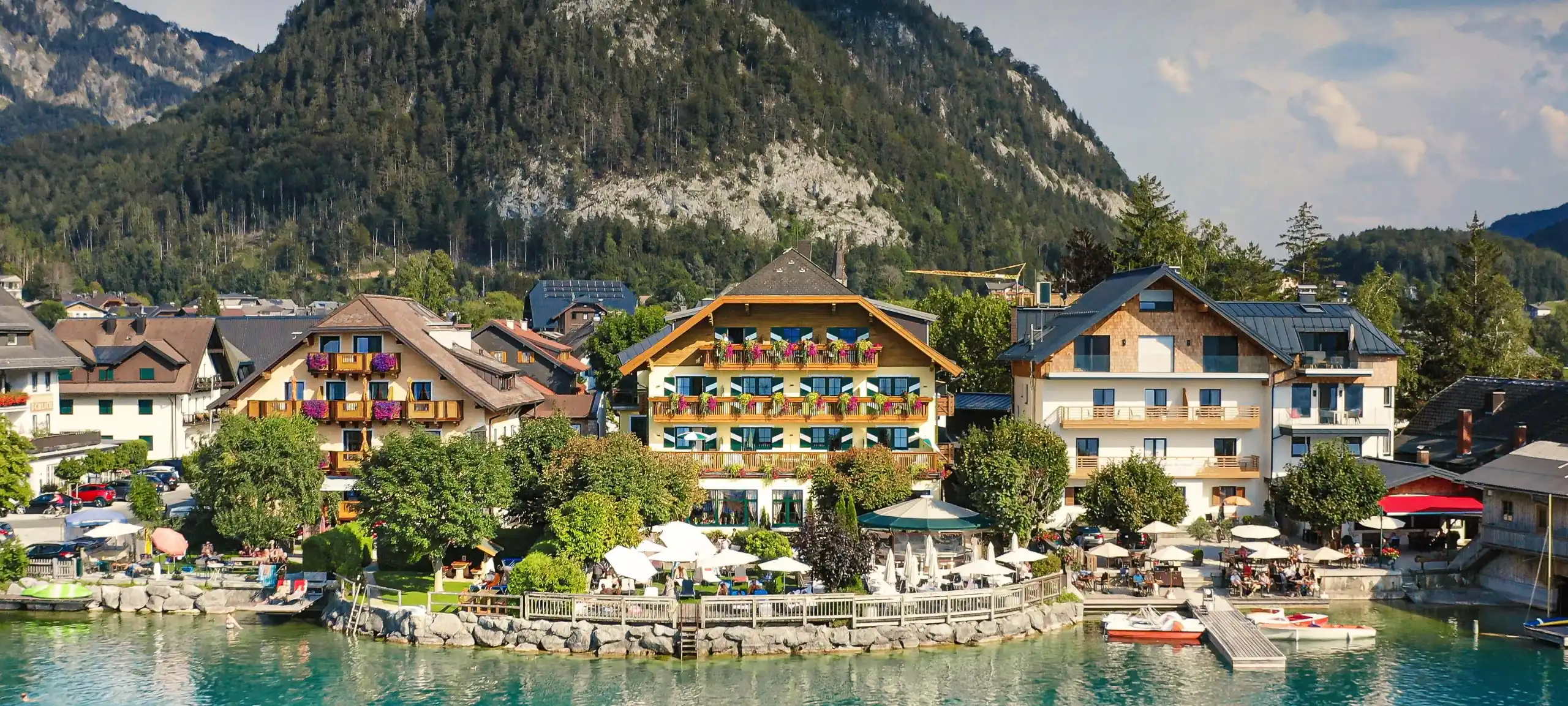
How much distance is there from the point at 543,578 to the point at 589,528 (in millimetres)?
2858

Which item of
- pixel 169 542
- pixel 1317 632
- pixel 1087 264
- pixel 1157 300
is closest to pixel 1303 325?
pixel 1157 300

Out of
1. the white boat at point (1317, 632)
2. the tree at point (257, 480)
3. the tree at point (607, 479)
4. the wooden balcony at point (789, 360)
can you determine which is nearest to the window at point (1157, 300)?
the wooden balcony at point (789, 360)

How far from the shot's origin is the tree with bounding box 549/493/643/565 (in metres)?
47.9

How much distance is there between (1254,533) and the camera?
51.6 meters

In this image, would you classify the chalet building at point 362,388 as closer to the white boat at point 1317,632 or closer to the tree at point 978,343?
the tree at point 978,343

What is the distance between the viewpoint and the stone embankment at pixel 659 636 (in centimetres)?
4419

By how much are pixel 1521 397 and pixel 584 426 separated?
159 feet

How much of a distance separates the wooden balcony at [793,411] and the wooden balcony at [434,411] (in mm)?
8892

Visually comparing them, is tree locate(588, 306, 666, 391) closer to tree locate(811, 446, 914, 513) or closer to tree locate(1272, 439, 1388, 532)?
tree locate(811, 446, 914, 513)

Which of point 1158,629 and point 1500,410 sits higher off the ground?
point 1500,410

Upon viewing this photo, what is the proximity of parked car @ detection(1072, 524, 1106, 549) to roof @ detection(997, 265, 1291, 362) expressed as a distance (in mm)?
7873

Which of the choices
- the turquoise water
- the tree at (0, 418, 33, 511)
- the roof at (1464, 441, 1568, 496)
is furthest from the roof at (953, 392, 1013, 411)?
the tree at (0, 418, 33, 511)

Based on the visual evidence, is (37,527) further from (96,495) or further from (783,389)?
(783,389)

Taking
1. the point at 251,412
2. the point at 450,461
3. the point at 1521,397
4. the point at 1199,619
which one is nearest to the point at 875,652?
the point at 1199,619
